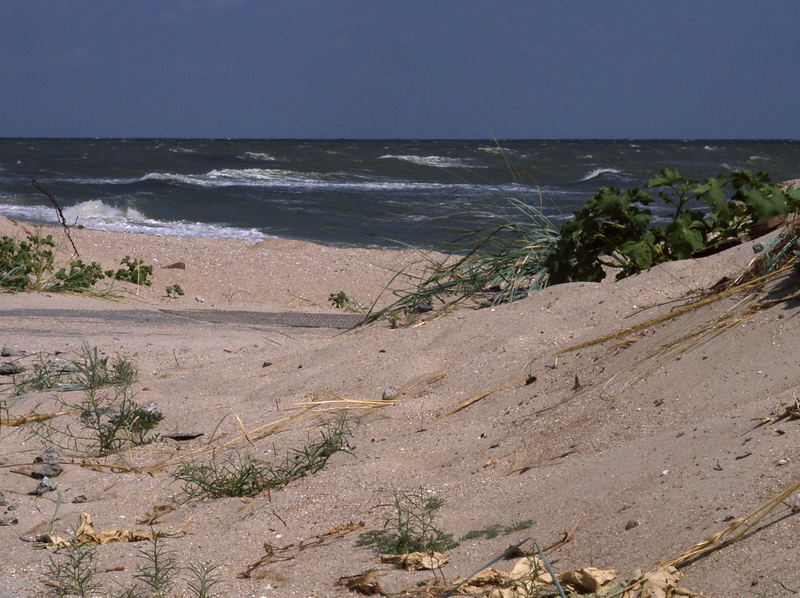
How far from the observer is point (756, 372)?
2652 millimetres

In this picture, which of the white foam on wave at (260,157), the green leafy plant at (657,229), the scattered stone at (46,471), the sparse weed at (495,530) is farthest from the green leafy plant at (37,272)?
the white foam on wave at (260,157)

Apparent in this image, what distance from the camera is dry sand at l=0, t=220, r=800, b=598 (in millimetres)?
2090

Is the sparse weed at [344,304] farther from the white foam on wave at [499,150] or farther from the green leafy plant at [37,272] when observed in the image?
the green leafy plant at [37,272]

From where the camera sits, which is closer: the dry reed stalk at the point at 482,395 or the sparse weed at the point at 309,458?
the sparse weed at the point at 309,458

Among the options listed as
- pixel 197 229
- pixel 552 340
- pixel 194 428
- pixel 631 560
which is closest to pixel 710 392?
pixel 631 560

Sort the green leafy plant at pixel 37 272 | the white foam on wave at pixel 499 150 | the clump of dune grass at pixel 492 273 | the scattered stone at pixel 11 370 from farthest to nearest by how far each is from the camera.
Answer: the green leafy plant at pixel 37 272 < the white foam on wave at pixel 499 150 < the clump of dune grass at pixel 492 273 < the scattered stone at pixel 11 370

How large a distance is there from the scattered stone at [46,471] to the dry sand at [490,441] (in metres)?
0.05

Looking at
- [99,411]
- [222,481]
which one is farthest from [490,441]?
[99,411]

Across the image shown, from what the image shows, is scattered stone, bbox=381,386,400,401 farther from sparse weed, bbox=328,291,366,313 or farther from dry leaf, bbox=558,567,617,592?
sparse weed, bbox=328,291,366,313

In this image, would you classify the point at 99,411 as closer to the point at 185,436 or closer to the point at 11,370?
the point at 185,436

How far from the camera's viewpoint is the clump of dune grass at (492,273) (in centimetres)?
512

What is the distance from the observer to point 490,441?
293cm

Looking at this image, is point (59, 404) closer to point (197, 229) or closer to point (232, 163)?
point (197, 229)

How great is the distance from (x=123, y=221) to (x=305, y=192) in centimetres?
726
